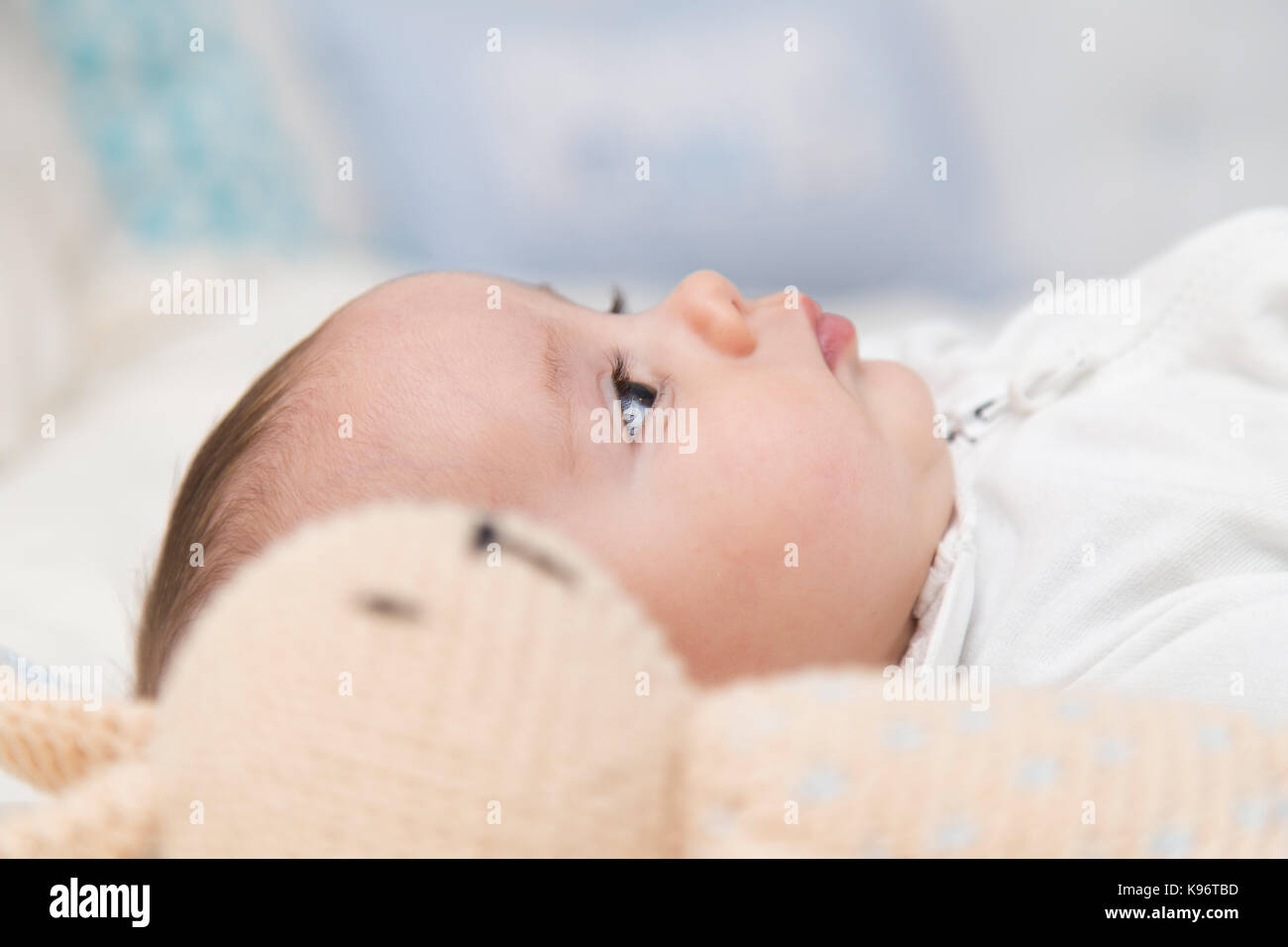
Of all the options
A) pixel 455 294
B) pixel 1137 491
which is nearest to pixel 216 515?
pixel 455 294

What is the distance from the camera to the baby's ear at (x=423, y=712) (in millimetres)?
377

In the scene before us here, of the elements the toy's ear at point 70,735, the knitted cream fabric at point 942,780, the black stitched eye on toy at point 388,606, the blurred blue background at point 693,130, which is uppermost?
the blurred blue background at point 693,130

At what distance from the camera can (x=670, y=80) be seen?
179cm

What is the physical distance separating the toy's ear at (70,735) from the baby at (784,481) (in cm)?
22

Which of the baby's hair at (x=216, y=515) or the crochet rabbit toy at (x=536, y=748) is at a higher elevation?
the baby's hair at (x=216, y=515)

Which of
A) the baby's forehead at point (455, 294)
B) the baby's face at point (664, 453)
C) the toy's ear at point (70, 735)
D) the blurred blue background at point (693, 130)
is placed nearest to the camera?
the toy's ear at point (70, 735)

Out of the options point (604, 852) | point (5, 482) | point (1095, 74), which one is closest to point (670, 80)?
point (1095, 74)

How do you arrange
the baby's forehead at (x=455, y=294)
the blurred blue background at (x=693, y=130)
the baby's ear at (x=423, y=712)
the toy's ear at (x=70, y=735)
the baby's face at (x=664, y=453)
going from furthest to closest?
the blurred blue background at (x=693, y=130) < the baby's forehead at (x=455, y=294) < the baby's face at (x=664, y=453) < the toy's ear at (x=70, y=735) < the baby's ear at (x=423, y=712)

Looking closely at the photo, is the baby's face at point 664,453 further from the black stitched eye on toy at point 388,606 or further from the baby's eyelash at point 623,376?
the black stitched eye on toy at point 388,606

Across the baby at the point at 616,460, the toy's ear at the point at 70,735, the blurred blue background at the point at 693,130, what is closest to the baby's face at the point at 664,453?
the baby at the point at 616,460

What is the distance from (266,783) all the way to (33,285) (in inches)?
61.1

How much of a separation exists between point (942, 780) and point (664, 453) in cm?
42

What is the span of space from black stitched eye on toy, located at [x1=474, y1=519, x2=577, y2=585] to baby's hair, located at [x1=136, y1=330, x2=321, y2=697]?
38 centimetres

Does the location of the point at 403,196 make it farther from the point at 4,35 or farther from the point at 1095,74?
the point at 1095,74
